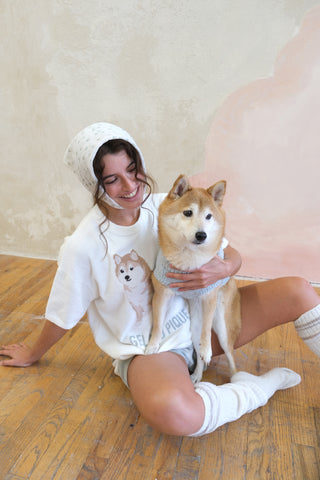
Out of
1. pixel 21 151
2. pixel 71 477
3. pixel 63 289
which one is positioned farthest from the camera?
pixel 21 151

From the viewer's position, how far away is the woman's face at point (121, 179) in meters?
1.00

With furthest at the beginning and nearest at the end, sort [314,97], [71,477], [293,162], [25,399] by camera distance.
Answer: [293,162]
[314,97]
[25,399]
[71,477]

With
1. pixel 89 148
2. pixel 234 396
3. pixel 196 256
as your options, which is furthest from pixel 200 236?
pixel 234 396

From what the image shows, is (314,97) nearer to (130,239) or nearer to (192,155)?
(192,155)

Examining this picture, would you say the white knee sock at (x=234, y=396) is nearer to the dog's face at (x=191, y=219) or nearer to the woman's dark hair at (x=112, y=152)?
the dog's face at (x=191, y=219)

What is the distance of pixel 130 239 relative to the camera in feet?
3.67

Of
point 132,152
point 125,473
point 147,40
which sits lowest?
point 125,473

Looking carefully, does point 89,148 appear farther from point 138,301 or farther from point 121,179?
point 138,301

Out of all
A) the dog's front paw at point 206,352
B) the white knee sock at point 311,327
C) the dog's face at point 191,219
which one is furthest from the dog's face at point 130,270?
the white knee sock at point 311,327

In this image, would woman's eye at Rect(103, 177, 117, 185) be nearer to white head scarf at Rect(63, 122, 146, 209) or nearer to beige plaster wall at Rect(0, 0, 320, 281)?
white head scarf at Rect(63, 122, 146, 209)

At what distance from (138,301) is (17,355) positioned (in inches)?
25.8

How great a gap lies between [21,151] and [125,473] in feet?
6.65

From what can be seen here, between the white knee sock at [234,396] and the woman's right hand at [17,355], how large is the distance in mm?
744

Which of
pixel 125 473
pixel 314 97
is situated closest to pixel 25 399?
pixel 125 473
